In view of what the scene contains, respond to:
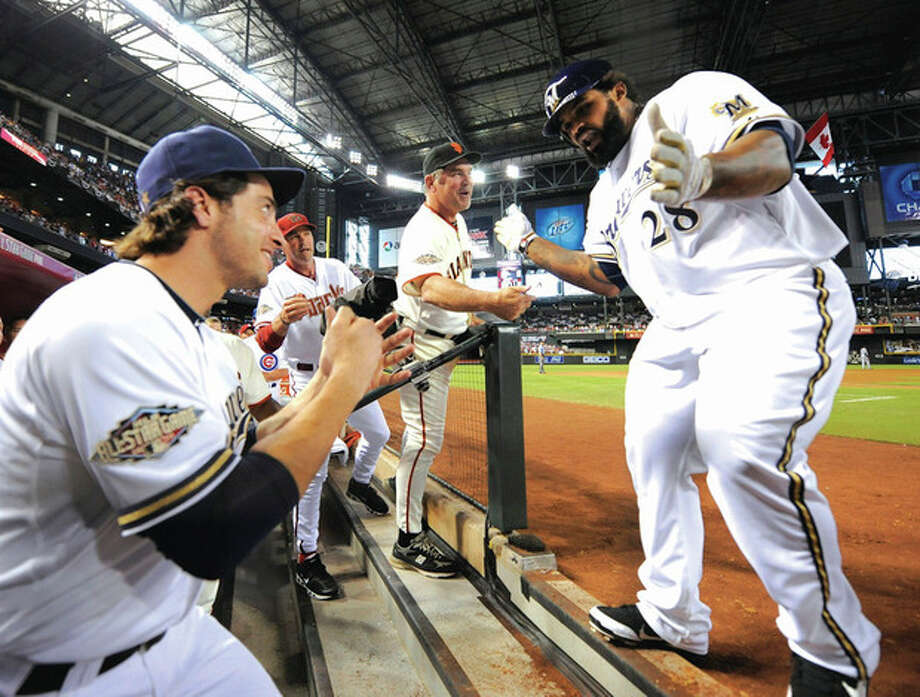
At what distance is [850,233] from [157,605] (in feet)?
111

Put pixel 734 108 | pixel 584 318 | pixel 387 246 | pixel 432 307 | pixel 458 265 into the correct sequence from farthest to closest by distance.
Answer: pixel 584 318, pixel 387 246, pixel 458 265, pixel 432 307, pixel 734 108

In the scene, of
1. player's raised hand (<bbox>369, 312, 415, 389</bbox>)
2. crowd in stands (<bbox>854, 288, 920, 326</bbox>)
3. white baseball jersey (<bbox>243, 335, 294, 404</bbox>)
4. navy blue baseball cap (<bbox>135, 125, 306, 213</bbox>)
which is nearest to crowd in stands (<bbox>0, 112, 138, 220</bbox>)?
white baseball jersey (<bbox>243, 335, 294, 404</bbox>)

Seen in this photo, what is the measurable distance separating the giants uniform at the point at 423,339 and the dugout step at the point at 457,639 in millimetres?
363

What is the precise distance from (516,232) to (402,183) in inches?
1024

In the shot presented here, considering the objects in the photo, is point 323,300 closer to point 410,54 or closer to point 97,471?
point 97,471

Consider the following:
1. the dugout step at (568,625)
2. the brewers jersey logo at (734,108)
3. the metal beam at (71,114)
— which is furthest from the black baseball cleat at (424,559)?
the metal beam at (71,114)

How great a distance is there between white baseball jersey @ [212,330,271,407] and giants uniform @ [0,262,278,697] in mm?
1432

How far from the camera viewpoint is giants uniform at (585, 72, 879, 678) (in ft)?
3.59

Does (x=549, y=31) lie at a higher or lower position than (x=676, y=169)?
higher

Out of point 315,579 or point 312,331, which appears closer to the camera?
point 315,579

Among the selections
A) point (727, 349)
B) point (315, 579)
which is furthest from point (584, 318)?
point (727, 349)

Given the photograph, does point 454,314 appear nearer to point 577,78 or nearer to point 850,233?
point 577,78

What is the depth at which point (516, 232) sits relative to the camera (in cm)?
237

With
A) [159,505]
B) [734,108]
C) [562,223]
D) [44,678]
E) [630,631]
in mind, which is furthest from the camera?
[562,223]
